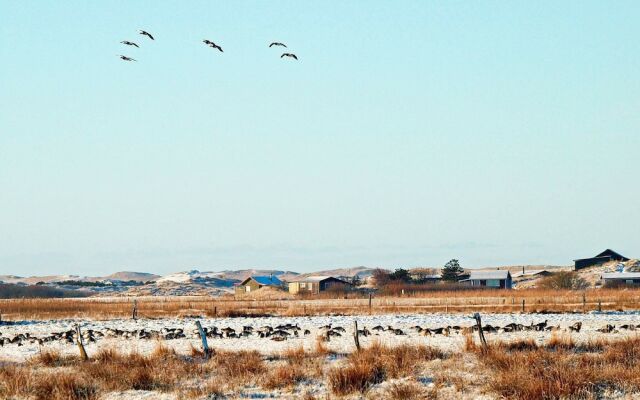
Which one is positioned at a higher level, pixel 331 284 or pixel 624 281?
pixel 331 284

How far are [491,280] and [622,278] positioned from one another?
Answer: 18.1 meters

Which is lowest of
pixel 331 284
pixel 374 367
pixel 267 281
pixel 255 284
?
pixel 374 367

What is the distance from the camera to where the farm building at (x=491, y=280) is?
107 m

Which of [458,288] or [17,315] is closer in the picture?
[17,315]

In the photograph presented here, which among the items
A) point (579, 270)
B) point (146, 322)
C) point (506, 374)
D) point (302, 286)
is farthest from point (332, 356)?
point (579, 270)

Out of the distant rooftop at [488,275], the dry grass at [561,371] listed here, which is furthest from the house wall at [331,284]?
the dry grass at [561,371]

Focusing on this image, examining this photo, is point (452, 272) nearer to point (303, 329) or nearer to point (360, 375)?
point (303, 329)

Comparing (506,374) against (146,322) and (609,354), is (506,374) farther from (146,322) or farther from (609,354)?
(146,322)

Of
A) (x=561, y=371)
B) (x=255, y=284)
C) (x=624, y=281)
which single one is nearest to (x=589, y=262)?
(x=624, y=281)

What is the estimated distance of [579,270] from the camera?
11112 centimetres

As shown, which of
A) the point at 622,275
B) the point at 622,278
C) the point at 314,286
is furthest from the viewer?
the point at 314,286

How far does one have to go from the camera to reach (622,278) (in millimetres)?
93625

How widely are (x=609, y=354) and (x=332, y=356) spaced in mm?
7840

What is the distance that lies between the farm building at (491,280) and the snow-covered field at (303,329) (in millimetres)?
61654
